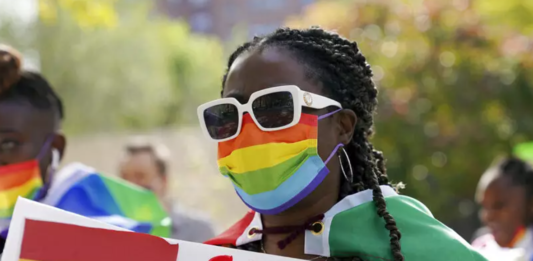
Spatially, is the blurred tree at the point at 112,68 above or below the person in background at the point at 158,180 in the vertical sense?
above

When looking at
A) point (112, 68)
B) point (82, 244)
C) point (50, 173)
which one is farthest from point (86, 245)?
point (112, 68)

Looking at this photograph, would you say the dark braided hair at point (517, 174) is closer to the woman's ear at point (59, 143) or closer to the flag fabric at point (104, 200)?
the flag fabric at point (104, 200)

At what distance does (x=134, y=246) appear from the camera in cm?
175

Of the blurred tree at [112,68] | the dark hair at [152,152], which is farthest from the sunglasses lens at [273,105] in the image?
the blurred tree at [112,68]

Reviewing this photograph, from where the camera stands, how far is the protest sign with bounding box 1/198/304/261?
174 centimetres

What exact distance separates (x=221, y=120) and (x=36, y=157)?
1.14 meters

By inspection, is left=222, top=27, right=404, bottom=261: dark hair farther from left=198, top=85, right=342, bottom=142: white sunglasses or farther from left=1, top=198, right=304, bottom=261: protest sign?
left=1, top=198, right=304, bottom=261: protest sign

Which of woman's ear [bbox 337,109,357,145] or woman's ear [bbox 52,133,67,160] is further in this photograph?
woman's ear [bbox 52,133,67,160]

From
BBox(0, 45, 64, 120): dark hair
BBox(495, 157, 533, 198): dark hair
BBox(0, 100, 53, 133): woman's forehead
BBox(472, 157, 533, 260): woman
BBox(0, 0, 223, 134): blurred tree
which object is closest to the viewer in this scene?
BBox(0, 100, 53, 133): woman's forehead

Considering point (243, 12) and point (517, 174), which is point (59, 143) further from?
point (243, 12)

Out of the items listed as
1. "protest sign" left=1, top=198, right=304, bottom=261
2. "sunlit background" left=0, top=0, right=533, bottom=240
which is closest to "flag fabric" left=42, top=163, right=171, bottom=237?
"protest sign" left=1, top=198, right=304, bottom=261

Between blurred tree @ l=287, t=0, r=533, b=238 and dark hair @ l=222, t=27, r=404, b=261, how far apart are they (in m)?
5.56

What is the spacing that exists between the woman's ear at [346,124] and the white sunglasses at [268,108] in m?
0.05

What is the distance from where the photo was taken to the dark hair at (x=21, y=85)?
8.43ft
